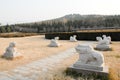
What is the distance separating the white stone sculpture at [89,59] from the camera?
5.51 metres

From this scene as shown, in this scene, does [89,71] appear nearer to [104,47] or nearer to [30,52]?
[30,52]

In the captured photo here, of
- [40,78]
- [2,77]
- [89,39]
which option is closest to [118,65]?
[40,78]

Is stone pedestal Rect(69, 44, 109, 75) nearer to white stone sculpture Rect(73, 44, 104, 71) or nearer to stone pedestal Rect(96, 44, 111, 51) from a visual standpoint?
white stone sculpture Rect(73, 44, 104, 71)

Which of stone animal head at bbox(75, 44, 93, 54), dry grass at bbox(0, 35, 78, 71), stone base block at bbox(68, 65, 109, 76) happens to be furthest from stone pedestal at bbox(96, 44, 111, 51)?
stone animal head at bbox(75, 44, 93, 54)

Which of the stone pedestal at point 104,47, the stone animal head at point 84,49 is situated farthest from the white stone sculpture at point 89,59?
the stone pedestal at point 104,47

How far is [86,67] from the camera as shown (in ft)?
18.5

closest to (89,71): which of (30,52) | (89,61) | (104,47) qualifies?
(89,61)

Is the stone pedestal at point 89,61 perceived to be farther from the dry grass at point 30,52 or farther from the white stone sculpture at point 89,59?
the dry grass at point 30,52

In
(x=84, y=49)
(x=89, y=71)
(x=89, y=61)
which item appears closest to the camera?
(x=89, y=71)

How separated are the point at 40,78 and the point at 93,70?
1.86 meters

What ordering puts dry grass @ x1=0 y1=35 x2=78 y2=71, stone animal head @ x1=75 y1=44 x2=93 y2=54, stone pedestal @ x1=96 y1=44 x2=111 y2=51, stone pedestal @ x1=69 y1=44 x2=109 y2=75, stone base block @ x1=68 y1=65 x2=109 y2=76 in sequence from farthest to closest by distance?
stone pedestal @ x1=96 y1=44 x2=111 y2=51 → dry grass @ x1=0 y1=35 x2=78 y2=71 → stone animal head @ x1=75 y1=44 x2=93 y2=54 → stone pedestal @ x1=69 y1=44 x2=109 y2=75 → stone base block @ x1=68 y1=65 x2=109 y2=76

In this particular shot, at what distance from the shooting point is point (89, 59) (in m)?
5.70

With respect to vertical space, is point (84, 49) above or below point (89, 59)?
above

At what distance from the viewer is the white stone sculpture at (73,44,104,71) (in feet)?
18.1
